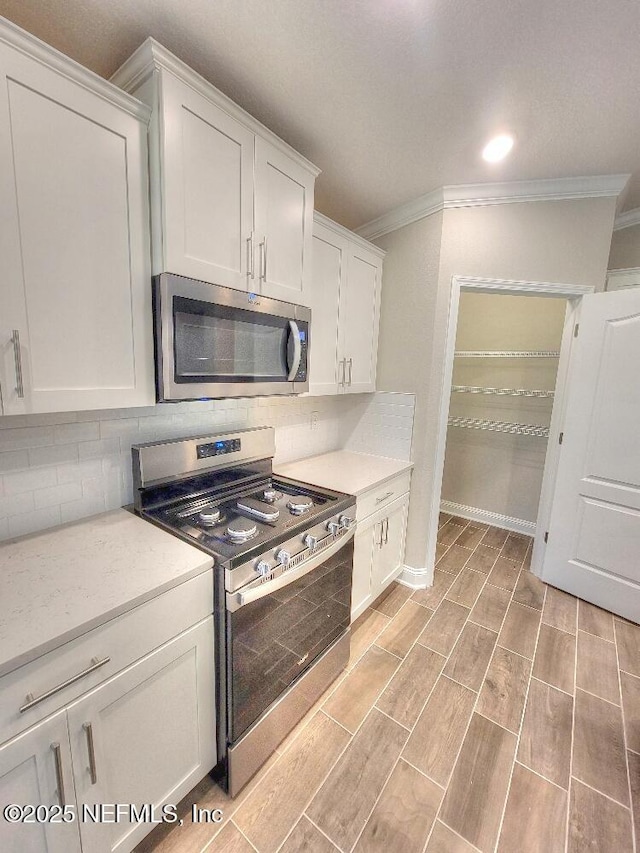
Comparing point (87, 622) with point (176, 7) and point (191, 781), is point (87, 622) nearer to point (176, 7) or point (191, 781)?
point (191, 781)

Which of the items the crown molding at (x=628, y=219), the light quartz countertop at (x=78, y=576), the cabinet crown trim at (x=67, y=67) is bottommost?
the light quartz countertop at (x=78, y=576)

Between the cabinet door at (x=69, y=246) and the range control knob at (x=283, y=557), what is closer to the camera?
the cabinet door at (x=69, y=246)

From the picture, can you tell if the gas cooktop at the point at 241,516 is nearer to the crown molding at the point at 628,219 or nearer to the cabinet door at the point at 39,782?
the cabinet door at the point at 39,782

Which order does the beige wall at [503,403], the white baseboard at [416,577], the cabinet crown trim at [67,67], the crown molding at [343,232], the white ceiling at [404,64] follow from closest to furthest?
the cabinet crown trim at [67,67] → the white ceiling at [404,64] → the crown molding at [343,232] → the white baseboard at [416,577] → the beige wall at [503,403]

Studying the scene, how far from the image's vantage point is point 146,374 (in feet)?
4.05

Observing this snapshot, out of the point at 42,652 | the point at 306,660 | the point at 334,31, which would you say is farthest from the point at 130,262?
the point at 306,660

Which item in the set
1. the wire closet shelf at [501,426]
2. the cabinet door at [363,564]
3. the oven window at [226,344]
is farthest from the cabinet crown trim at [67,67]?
the wire closet shelf at [501,426]

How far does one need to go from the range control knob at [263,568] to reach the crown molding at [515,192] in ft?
7.34

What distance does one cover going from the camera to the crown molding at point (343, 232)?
183 cm

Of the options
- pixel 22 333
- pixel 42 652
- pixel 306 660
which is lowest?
pixel 306 660

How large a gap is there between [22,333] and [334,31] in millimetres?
1344

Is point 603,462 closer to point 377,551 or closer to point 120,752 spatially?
point 377,551

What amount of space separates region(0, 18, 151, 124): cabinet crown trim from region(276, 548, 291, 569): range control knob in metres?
1.51

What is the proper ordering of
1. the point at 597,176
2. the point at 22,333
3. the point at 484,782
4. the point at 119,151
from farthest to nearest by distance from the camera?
the point at 597,176 → the point at 484,782 → the point at 119,151 → the point at 22,333
